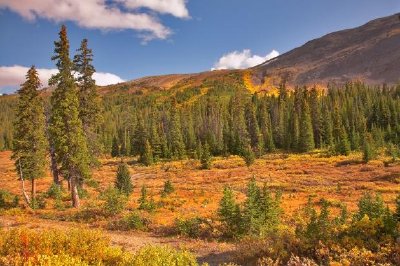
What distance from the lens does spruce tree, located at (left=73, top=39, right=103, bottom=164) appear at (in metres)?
37.7

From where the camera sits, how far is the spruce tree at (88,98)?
37.7 metres

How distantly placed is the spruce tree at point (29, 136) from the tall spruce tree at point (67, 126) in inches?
143

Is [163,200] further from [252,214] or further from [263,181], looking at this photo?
[263,181]

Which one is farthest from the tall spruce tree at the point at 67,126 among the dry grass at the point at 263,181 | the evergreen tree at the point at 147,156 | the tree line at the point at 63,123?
the evergreen tree at the point at 147,156

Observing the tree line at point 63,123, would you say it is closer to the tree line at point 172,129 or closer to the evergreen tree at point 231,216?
the tree line at point 172,129

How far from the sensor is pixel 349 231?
13227 millimetres

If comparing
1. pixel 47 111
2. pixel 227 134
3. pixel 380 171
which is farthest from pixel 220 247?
pixel 227 134

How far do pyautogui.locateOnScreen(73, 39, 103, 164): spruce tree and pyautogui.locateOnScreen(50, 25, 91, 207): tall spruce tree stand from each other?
182 inches

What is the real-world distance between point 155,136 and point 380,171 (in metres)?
53.2

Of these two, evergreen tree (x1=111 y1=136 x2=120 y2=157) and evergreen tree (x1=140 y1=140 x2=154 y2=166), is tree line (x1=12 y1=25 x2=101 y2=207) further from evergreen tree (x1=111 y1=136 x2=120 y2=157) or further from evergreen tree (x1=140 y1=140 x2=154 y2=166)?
evergreen tree (x1=111 y1=136 x2=120 y2=157)

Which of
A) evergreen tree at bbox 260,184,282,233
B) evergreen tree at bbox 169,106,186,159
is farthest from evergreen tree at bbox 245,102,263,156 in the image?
evergreen tree at bbox 260,184,282,233

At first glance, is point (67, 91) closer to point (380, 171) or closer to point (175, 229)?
point (175, 229)

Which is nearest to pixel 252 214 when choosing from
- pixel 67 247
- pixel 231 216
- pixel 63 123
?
pixel 231 216

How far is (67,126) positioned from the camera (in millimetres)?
31203
